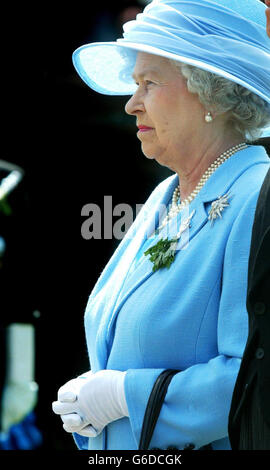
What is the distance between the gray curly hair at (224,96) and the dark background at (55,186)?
2.33 metres

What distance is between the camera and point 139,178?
5570 millimetres

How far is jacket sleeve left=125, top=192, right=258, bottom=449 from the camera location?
2711 millimetres

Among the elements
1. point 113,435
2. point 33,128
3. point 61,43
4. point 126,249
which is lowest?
point 113,435

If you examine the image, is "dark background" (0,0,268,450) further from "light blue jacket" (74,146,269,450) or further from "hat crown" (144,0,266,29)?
"light blue jacket" (74,146,269,450)

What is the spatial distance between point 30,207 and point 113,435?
264 cm

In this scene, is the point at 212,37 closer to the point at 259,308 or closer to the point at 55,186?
the point at 259,308

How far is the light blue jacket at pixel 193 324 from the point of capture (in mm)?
2736

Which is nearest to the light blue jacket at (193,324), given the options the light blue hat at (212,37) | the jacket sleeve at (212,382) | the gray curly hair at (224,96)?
the jacket sleeve at (212,382)

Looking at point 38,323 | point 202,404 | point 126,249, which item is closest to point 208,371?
point 202,404

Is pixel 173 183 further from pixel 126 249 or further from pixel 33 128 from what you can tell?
pixel 33 128

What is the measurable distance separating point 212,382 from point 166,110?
0.92 meters

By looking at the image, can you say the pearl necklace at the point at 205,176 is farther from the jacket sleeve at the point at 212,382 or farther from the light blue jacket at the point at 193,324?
the jacket sleeve at the point at 212,382

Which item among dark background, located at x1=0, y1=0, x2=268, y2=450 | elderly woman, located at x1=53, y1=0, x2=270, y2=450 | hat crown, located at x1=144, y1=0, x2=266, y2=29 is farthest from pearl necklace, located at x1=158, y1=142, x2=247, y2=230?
dark background, located at x1=0, y1=0, x2=268, y2=450

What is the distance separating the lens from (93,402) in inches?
114
